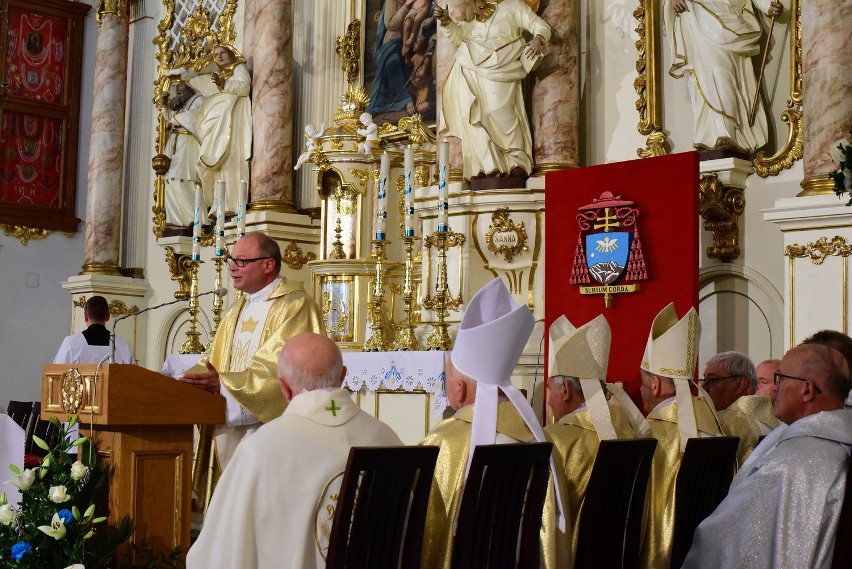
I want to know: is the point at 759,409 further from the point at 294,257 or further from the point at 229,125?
the point at 229,125

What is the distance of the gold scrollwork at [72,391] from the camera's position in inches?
167

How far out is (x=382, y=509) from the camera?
130 inches

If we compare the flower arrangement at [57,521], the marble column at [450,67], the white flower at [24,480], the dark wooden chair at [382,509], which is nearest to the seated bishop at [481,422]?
the dark wooden chair at [382,509]

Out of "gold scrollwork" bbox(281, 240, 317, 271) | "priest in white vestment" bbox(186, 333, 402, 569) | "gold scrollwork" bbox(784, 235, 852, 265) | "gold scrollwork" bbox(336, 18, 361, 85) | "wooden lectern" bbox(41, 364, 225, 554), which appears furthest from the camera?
"gold scrollwork" bbox(336, 18, 361, 85)

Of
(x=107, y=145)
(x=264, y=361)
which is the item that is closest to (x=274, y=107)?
(x=107, y=145)

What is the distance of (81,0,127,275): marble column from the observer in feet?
Result: 43.7

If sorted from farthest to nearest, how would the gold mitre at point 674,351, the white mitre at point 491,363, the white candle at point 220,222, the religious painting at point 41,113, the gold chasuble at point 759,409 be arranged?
the religious painting at point 41,113, the white candle at point 220,222, the gold chasuble at point 759,409, the gold mitre at point 674,351, the white mitre at point 491,363

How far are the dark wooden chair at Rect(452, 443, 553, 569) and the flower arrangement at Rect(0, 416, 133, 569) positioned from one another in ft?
4.00

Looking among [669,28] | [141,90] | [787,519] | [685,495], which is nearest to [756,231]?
[669,28]

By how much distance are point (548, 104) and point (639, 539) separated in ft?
17.7

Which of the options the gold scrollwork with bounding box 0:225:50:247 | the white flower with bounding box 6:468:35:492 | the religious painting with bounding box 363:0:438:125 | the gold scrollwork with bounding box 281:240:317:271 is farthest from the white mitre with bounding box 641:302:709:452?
the gold scrollwork with bounding box 0:225:50:247

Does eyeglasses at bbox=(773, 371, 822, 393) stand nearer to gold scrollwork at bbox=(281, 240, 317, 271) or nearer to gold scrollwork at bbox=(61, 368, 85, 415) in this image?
gold scrollwork at bbox=(61, 368, 85, 415)

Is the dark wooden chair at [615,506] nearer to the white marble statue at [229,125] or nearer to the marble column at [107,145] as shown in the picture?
the white marble statue at [229,125]

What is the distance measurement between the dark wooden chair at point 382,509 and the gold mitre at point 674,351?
2.13m
